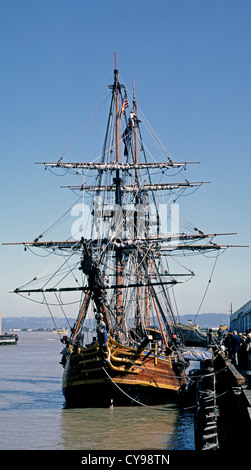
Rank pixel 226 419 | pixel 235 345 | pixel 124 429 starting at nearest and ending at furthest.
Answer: pixel 226 419 < pixel 124 429 < pixel 235 345

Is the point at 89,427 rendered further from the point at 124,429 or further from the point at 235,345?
the point at 235,345

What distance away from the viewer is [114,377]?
20219mm

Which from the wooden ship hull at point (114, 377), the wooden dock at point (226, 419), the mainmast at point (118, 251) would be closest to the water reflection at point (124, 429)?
the wooden ship hull at point (114, 377)

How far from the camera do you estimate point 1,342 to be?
98062 mm

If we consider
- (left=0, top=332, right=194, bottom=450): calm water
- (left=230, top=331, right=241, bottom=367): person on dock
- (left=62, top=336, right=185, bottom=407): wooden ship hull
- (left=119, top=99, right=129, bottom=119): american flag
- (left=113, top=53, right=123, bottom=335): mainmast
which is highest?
(left=119, top=99, right=129, bottom=119): american flag

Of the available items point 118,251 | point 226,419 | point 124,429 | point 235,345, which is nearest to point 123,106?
point 118,251

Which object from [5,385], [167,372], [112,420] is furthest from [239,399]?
Answer: [5,385]

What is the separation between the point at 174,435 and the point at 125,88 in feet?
80.1

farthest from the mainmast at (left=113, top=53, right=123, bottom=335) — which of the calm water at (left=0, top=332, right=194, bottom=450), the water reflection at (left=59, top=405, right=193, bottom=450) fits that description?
the water reflection at (left=59, top=405, right=193, bottom=450)

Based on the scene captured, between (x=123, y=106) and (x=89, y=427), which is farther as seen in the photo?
(x=123, y=106)

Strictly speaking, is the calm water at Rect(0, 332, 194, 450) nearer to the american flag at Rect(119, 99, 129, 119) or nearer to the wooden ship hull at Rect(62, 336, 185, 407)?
the wooden ship hull at Rect(62, 336, 185, 407)

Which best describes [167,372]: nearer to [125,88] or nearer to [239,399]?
[239,399]

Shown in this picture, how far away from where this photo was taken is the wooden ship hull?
66.2 ft
